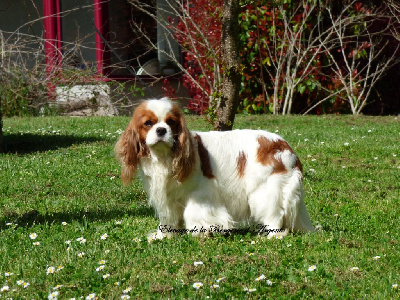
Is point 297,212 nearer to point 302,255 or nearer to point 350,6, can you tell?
point 302,255

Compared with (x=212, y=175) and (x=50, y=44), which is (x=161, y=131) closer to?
(x=212, y=175)

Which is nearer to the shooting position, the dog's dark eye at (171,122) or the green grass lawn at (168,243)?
the green grass lawn at (168,243)

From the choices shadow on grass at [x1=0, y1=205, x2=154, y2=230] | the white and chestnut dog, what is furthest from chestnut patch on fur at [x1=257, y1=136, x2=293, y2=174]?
shadow on grass at [x1=0, y1=205, x2=154, y2=230]

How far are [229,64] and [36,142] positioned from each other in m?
4.22

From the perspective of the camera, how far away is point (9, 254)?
4.46m

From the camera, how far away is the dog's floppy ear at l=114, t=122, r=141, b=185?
475cm

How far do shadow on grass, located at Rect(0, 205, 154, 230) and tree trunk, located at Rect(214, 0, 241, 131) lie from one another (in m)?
1.50

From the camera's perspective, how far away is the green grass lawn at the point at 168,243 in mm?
3783

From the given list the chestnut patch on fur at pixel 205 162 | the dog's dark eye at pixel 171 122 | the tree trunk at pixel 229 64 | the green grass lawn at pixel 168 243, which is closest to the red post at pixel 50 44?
the green grass lawn at pixel 168 243

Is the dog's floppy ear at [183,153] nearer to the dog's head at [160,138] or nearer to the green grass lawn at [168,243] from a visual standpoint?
the dog's head at [160,138]

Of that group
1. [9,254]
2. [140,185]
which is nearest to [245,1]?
[140,185]

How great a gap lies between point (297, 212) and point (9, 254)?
218cm

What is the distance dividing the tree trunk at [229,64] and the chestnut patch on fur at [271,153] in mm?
1919

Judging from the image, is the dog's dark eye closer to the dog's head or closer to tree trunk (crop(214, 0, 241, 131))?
the dog's head
